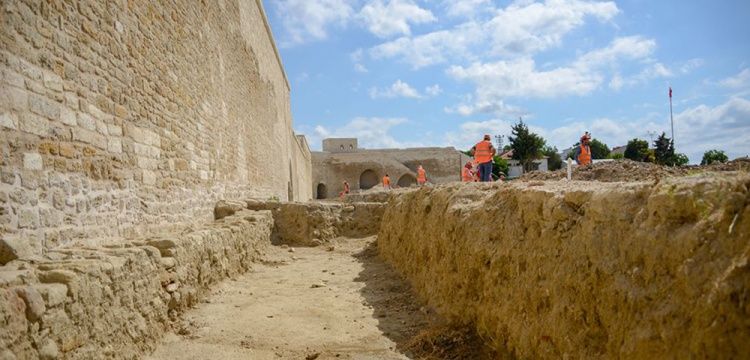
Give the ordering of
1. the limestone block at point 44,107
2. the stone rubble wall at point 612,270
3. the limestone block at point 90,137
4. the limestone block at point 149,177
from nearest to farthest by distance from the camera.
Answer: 1. the stone rubble wall at point 612,270
2. the limestone block at point 44,107
3. the limestone block at point 90,137
4. the limestone block at point 149,177

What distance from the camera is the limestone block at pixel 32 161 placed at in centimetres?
385

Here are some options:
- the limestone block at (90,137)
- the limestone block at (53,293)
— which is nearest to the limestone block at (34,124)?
the limestone block at (90,137)

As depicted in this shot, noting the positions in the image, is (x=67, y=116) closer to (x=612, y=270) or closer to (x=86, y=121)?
(x=86, y=121)

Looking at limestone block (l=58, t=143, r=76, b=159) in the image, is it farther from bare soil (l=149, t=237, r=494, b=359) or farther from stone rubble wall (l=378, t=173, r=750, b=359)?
stone rubble wall (l=378, t=173, r=750, b=359)

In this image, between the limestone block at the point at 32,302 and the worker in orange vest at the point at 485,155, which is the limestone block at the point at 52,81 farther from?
the worker in orange vest at the point at 485,155

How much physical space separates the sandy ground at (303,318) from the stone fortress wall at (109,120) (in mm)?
1341

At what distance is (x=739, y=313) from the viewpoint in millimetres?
1550

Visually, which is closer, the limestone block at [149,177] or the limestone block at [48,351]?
the limestone block at [48,351]

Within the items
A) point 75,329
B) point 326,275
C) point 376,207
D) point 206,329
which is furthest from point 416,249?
point 376,207

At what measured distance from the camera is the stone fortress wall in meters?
3.81

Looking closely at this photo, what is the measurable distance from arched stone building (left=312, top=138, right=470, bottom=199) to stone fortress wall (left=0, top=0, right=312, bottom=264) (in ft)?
91.2

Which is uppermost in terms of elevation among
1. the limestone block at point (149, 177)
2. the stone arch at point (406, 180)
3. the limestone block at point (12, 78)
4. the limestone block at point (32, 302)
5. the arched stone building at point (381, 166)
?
the arched stone building at point (381, 166)

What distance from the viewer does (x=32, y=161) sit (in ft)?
12.9

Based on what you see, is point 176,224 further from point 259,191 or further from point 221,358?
point 259,191
